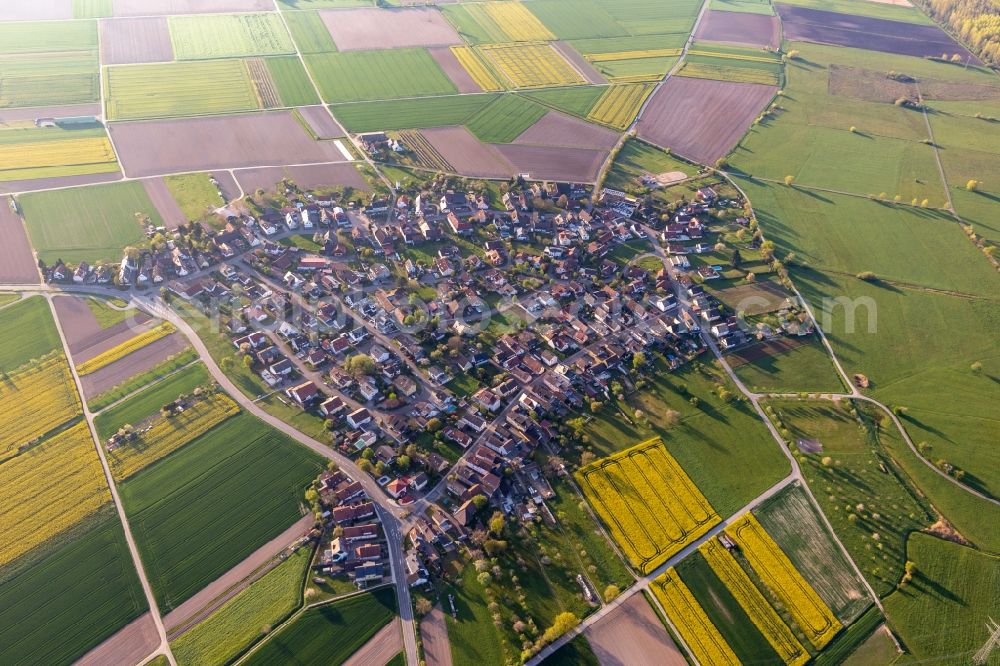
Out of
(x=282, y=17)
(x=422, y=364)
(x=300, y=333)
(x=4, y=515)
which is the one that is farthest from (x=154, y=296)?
(x=282, y=17)

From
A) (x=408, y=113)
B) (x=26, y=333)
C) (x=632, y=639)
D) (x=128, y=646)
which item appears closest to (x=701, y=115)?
(x=408, y=113)

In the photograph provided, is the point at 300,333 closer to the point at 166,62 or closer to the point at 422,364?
the point at 422,364

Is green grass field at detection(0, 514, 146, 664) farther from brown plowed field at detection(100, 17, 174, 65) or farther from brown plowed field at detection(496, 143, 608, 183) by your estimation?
brown plowed field at detection(100, 17, 174, 65)

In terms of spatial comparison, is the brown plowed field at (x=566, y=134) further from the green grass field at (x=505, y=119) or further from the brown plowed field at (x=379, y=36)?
the brown plowed field at (x=379, y=36)

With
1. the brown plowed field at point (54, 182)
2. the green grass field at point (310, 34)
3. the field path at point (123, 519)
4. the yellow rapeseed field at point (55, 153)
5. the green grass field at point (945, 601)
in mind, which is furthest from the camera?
the green grass field at point (310, 34)

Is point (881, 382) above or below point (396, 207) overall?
below

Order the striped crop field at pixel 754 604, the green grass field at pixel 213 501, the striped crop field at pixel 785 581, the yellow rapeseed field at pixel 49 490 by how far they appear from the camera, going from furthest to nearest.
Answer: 1. the yellow rapeseed field at pixel 49 490
2. the green grass field at pixel 213 501
3. the striped crop field at pixel 785 581
4. the striped crop field at pixel 754 604

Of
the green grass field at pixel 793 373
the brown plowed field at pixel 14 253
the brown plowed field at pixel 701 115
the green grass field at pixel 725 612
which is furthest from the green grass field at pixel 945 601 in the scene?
the brown plowed field at pixel 14 253
